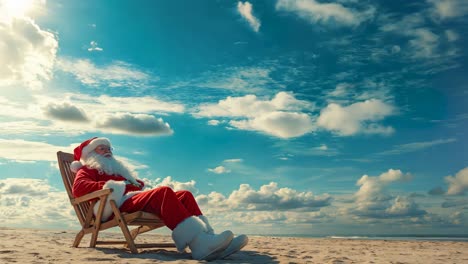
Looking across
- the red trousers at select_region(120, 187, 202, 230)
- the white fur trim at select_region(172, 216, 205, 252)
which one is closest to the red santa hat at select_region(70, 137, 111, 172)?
the red trousers at select_region(120, 187, 202, 230)

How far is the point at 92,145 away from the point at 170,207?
1.89 meters

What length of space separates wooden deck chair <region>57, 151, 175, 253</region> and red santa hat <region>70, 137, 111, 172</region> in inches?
6.8

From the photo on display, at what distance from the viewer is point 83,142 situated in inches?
227

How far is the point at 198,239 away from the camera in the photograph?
4324mm

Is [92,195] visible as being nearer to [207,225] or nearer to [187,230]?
[187,230]

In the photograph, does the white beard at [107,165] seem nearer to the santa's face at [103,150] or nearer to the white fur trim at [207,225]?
the santa's face at [103,150]

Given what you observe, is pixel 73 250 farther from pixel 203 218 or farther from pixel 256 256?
pixel 256 256

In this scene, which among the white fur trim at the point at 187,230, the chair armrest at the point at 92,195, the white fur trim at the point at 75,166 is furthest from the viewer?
the white fur trim at the point at 75,166

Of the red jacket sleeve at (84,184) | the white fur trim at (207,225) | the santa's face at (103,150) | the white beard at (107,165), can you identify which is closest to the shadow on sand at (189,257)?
the white fur trim at (207,225)

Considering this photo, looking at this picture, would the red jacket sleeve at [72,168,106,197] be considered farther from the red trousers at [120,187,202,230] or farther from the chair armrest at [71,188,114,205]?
the red trousers at [120,187,202,230]

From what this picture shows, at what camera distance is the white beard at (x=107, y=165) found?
217 inches

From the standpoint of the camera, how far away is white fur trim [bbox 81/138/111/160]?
5.62 metres

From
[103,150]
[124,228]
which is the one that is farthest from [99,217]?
[103,150]

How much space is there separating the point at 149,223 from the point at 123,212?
34 centimetres
